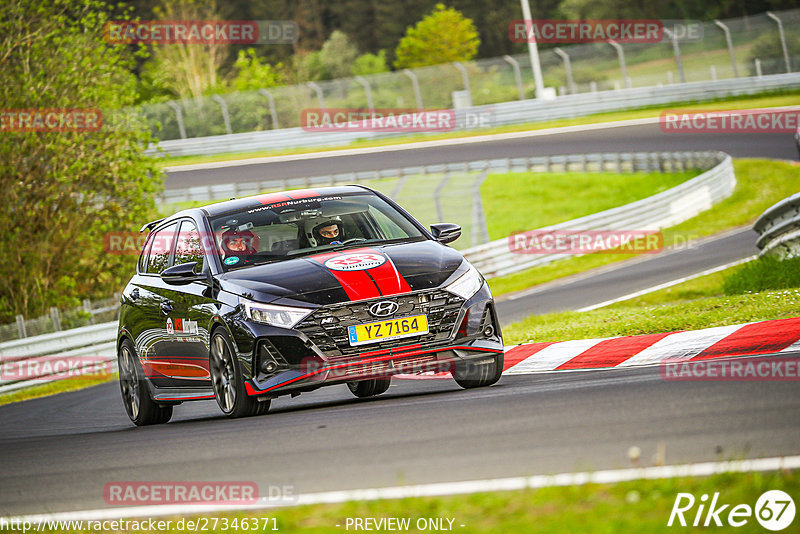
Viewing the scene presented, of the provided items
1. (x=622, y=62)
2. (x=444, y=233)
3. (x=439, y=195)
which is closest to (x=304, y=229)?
(x=444, y=233)

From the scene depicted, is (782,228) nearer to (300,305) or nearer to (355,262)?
(355,262)

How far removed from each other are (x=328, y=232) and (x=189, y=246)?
1.22 metres

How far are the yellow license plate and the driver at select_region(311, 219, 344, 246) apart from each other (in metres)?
1.33

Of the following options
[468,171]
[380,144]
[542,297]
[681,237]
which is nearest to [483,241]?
[681,237]

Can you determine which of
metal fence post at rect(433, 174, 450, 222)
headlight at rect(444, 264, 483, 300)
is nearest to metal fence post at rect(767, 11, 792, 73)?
metal fence post at rect(433, 174, 450, 222)

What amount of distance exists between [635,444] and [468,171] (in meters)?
30.3

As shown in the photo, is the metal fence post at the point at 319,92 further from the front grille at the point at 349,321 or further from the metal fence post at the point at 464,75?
the front grille at the point at 349,321

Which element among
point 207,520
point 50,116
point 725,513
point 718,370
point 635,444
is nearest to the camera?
point 725,513

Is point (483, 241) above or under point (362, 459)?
under

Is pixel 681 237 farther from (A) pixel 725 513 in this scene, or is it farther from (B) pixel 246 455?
(A) pixel 725 513

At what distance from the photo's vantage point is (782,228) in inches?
516

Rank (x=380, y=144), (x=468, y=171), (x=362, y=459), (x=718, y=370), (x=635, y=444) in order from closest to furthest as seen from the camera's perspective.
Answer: (x=635, y=444)
(x=362, y=459)
(x=718, y=370)
(x=468, y=171)
(x=380, y=144)

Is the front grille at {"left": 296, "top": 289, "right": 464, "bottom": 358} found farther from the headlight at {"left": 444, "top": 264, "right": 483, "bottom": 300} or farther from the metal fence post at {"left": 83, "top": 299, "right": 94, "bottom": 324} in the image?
the metal fence post at {"left": 83, "top": 299, "right": 94, "bottom": 324}

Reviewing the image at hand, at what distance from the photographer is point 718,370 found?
23.7 ft
